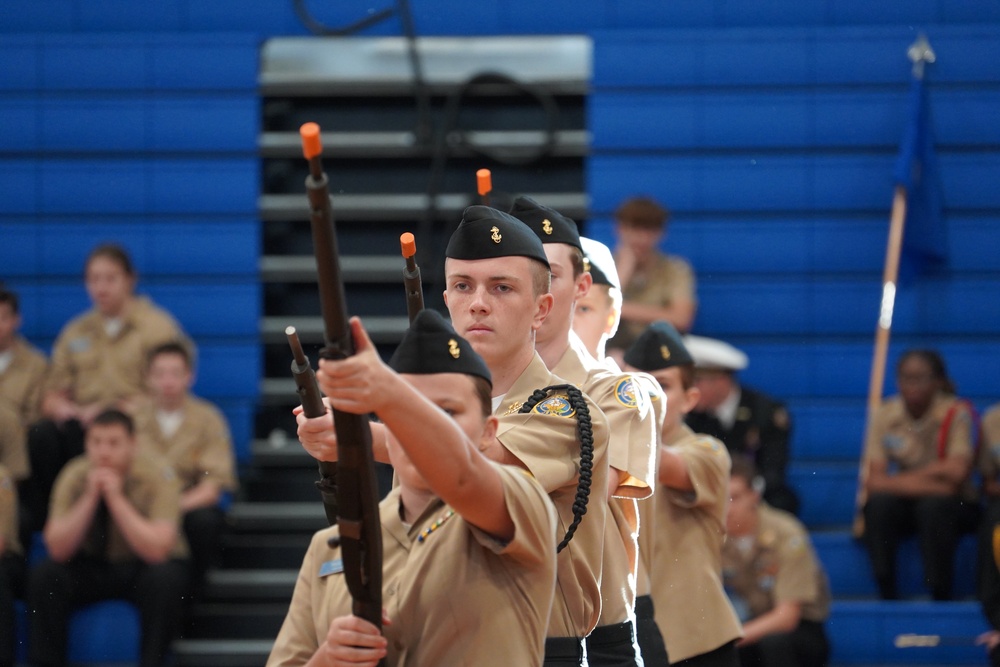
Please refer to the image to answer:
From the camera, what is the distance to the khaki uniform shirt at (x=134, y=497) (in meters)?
6.44

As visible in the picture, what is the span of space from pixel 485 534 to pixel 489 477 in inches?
5.7

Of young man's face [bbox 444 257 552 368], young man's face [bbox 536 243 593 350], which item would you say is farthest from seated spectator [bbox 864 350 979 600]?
young man's face [bbox 444 257 552 368]

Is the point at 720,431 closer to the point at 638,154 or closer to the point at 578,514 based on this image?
the point at 638,154

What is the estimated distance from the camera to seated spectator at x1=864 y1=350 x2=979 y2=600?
673 cm

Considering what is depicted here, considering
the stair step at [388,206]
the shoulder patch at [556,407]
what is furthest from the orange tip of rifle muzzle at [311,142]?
the stair step at [388,206]

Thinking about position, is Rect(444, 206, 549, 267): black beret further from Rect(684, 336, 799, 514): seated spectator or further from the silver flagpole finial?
the silver flagpole finial

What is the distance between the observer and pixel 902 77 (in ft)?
26.3

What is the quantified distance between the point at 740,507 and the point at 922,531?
1.12 meters

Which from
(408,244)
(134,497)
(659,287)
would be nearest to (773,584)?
(659,287)

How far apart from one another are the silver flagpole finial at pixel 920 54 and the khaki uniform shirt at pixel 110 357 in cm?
→ 434

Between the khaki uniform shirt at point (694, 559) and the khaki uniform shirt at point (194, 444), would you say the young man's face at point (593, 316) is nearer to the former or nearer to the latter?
the khaki uniform shirt at point (694, 559)

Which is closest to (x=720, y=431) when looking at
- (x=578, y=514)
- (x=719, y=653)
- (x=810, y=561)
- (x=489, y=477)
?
(x=810, y=561)

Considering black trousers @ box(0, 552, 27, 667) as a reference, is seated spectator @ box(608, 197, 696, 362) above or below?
above

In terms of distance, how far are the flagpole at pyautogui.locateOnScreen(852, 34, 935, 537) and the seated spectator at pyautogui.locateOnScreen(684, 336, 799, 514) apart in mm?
758
